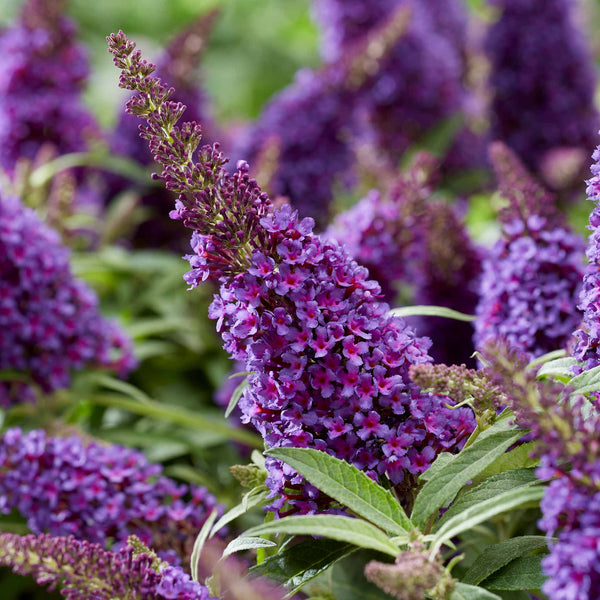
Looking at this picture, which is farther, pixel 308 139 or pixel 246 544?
pixel 308 139

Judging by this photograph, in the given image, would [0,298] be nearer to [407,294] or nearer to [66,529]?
[66,529]

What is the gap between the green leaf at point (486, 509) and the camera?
2.23 ft

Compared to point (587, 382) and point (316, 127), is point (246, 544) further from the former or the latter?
point (316, 127)

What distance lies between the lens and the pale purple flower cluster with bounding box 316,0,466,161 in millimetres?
2309

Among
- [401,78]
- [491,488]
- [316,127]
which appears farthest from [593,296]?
[401,78]

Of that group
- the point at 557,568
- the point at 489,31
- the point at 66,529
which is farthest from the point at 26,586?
the point at 489,31

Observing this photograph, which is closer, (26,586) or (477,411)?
(477,411)

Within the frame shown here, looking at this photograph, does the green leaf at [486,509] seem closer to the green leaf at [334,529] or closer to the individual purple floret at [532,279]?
the green leaf at [334,529]

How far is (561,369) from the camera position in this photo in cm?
87

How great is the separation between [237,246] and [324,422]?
20 cm

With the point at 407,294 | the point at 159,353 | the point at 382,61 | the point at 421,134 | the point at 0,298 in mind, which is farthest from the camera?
the point at 421,134

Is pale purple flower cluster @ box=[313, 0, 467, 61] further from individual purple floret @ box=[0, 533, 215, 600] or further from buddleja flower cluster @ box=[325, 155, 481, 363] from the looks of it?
individual purple floret @ box=[0, 533, 215, 600]

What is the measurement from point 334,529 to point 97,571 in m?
0.25

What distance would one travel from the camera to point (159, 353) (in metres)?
1.98
